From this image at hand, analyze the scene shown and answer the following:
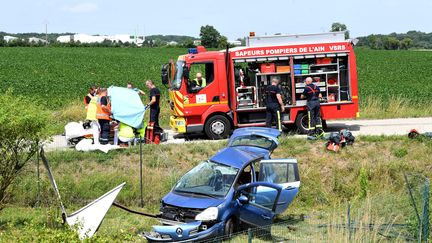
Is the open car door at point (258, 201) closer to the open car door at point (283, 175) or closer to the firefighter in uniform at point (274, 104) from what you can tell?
the open car door at point (283, 175)

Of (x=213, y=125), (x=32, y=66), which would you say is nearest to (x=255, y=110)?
(x=213, y=125)

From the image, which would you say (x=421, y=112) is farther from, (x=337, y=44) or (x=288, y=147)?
(x=288, y=147)

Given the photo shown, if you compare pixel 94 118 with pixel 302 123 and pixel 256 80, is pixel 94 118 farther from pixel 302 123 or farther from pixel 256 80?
pixel 302 123

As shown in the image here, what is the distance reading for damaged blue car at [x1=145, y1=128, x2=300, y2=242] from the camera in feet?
36.6

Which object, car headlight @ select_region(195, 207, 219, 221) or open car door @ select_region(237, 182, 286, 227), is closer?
car headlight @ select_region(195, 207, 219, 221)

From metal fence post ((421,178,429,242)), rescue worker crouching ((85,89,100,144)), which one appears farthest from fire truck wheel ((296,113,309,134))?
metal fence post ((421,178,429,242))

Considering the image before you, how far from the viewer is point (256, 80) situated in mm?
19922

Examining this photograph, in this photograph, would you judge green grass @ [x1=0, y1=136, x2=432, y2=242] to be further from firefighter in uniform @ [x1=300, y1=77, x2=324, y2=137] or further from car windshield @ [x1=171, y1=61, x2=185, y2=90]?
car windshield @ [x1=171, y1=61, x2=185, y2=90]

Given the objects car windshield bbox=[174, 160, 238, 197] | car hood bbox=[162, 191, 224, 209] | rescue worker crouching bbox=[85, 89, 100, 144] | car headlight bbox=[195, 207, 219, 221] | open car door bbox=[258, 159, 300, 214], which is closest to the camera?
car headlight bbox=[195, 207, 219, 221]

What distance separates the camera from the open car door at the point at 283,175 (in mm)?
12588

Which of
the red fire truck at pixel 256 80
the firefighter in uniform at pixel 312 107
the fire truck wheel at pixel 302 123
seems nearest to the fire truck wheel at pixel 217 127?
the red fire truck at pixel 256 80

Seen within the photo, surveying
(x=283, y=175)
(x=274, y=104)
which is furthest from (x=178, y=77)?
(x=283, y=175)

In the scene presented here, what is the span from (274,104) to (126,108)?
4160 mm

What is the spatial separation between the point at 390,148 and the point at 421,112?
8109 mm
